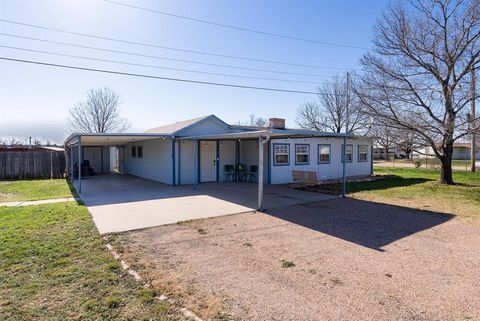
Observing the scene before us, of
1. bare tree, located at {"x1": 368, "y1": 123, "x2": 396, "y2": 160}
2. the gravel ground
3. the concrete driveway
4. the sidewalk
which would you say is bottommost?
the gravel ground

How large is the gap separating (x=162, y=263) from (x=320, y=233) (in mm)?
3388

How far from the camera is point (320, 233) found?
6.39 metres

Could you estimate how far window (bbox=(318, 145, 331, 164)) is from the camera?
16.7 meters

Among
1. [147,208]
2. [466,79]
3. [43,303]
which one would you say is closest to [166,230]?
[147,208]

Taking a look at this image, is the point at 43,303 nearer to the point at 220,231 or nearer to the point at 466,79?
the point at 220,231

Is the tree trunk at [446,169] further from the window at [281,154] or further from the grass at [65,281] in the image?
the grass at [65,281]

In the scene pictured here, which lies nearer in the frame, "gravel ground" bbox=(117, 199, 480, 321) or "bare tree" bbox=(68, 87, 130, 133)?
"gravel ground" bbox=(117, 199, 480, 321)

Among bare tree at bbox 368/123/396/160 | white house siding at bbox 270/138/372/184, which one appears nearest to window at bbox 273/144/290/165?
white house siding at bbox 270/138/372/184

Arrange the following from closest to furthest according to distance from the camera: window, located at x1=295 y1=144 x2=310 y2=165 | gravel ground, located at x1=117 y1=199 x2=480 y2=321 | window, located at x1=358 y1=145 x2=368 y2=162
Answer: gravel ground, located at x1=117 y1=199 x2=480 y2=321 → window, located at x1=295 y1=144 x2=310 y2=165 → window, located at x1=358 y1=145 x2=368 y2=162

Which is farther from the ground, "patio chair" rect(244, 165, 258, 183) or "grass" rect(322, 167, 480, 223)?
"patio chair" rect(244, 165, 258, 183)

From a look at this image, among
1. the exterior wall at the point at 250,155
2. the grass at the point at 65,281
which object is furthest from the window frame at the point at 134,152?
the grass at the point at 65,281

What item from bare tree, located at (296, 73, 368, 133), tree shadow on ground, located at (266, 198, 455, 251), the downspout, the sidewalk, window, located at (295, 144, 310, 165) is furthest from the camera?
bare tree, located at (296, 73, 368, 133)

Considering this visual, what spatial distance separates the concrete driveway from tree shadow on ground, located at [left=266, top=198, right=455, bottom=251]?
102cm

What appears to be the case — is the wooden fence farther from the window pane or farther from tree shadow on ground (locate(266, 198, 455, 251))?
tree shadow on ground (locate(266, 198, 455, 251))
